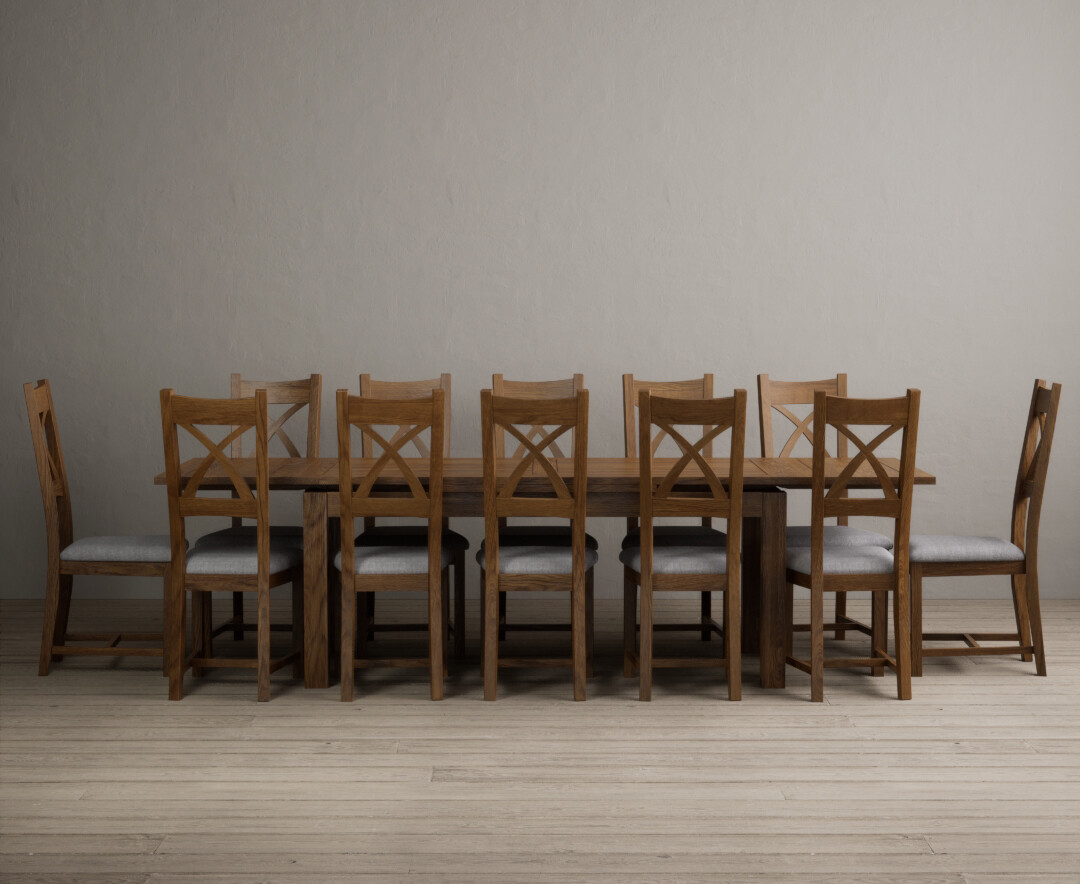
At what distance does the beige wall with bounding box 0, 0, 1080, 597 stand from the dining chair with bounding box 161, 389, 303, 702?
68.7 inches

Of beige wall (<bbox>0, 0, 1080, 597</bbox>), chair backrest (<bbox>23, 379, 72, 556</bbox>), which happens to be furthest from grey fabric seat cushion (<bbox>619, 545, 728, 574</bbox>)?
chair backrest (<bbox>23, 379, 72, 556</bbox>)

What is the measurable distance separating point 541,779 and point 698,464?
1.29 meters

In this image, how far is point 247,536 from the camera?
4.25m

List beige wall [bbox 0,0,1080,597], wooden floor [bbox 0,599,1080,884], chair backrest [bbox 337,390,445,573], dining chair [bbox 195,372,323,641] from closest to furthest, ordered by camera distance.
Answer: wooden floor [bbox 0,599,1080,884] < chair backrest [bbox 337,390,445,573] < dining chair [bbox 195,372,323,641] < beige wall [bbox 0,0,1080,597]

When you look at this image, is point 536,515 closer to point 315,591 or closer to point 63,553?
point 315,591

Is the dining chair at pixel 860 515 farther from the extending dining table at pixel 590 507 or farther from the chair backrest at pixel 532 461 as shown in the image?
the chair backrest at pixel 532 461

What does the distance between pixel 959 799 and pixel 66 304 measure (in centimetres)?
475

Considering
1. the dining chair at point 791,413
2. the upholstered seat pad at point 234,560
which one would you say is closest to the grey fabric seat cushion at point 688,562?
the dining chair at point 791,413

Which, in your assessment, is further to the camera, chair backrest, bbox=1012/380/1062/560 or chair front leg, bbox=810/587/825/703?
chair backrest, bbox=1012/380/1062/560

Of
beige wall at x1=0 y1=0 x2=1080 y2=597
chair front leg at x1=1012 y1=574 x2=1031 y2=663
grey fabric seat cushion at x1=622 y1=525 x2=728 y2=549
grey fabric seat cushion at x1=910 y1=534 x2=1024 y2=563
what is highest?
beige wall at x1=0 y1=0 x2=1080 y2=597

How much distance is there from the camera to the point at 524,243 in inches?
215

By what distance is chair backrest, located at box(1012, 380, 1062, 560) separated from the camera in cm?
400

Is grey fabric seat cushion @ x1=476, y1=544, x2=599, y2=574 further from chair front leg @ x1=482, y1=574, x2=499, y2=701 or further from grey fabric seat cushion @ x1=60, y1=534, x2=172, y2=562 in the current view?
grey fabric seat cushion @ x1=60, y1=534, x2=172, y2=562

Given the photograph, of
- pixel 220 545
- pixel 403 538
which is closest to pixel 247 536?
pixel 220 545
